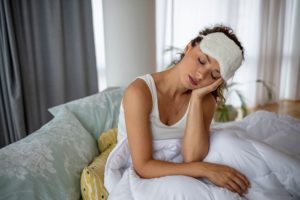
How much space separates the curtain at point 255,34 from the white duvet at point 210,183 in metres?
2.00

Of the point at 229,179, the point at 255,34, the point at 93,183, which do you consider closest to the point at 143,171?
the point at 93,183

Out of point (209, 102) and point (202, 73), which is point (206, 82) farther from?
point (209, 102)

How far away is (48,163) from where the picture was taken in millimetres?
934

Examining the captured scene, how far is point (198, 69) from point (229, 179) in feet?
1.39

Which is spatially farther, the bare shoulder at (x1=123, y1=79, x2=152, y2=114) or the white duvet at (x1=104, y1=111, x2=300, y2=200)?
the bare shoulder at (x1=123, y1=79, x2=152, y2=114)

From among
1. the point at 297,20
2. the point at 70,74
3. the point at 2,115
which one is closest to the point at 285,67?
the point at 297,20

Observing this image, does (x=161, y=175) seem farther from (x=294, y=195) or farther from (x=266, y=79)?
(x=266, y=79)

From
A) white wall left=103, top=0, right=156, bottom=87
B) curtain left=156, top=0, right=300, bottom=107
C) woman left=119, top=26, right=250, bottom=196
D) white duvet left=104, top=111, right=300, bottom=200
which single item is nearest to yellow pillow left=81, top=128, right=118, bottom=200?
white duvet left=104, top=111, right=300, bottom=200

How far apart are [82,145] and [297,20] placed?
3.79m

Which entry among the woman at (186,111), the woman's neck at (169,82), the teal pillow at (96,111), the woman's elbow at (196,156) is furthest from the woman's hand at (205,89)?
the teal pillow at (96,111)

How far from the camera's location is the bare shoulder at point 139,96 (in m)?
1.00

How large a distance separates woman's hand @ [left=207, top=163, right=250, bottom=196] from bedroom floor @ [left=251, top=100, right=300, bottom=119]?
3007 millimetres

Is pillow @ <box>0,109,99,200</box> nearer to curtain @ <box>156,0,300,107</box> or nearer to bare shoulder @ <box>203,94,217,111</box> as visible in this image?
bare shoulder @ <box>203,94,217,111</box>

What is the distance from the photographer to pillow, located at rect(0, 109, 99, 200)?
80 cm
